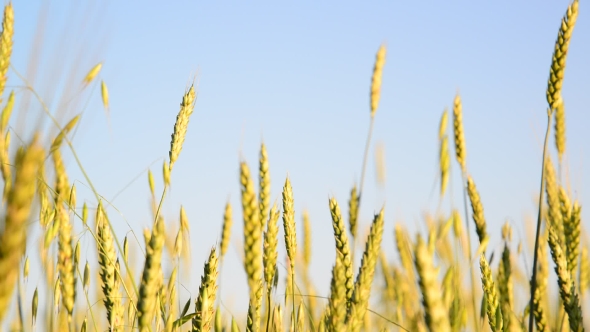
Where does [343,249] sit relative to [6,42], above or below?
below

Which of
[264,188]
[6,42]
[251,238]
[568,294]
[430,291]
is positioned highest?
[6,42]

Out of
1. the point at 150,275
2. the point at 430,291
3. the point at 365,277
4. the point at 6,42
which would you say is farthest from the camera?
the point at 6,42

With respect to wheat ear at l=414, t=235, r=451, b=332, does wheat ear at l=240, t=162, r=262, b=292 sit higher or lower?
higher

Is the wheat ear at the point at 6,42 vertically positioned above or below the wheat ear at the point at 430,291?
above

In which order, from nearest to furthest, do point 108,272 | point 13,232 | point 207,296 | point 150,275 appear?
1. point 13,232
2. point 150,275
3. point 207,296
4. point 108,272

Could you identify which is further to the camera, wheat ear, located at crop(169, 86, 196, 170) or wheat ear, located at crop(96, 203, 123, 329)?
wheat ear, located at crop(169, 86, 196, 170)

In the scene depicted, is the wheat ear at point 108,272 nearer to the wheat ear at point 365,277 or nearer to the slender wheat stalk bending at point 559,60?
the wheat ear at point 365,277

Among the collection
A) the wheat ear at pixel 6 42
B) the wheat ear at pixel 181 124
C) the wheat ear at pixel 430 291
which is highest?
the wheat ear at pixel 6 42

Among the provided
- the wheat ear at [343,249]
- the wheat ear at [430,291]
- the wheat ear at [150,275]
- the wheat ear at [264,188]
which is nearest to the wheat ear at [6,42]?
the wheat ear at [264,188]

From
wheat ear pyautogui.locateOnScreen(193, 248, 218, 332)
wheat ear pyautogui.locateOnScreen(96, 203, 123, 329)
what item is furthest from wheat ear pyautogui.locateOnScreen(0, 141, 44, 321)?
wheat ear pyautogui.locateOnScreen(96, 203, 123, 329)

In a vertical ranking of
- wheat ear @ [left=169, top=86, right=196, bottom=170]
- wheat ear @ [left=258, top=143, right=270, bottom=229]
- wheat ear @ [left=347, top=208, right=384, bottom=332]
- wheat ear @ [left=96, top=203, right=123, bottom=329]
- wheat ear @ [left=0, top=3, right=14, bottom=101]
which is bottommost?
wheat ear @ [left=347, top=208, right=384, bottom=332]

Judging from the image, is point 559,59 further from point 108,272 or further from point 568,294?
point 108,272

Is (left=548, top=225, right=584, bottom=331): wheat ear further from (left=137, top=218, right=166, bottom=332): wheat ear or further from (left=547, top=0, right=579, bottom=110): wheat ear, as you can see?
(left=137, top=218, right=166, bottom=332): wheat ear

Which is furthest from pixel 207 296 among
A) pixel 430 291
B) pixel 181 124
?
pixel 430 291
